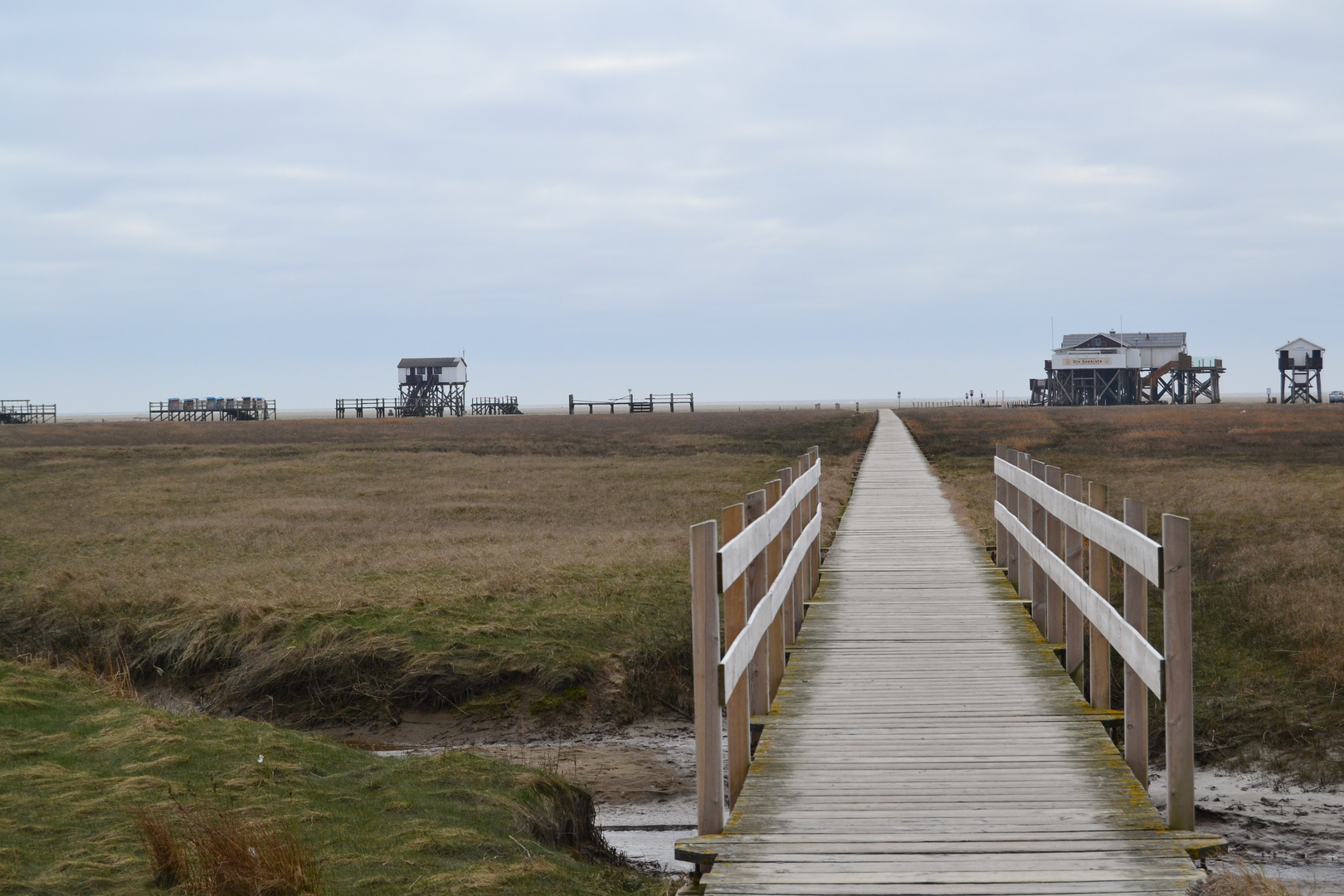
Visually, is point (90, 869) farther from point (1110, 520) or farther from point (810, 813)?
point (1110, 520)

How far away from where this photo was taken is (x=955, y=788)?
5.61 m

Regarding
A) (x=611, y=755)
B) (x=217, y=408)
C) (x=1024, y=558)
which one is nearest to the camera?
(x=611, y=755)

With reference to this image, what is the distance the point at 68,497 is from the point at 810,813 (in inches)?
861

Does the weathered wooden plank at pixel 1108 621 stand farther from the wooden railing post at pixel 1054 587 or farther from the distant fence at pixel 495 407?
the distant fence at pixel 495 407

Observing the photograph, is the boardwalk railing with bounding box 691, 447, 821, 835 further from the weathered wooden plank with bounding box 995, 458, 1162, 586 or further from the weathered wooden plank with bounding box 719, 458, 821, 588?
the weathered wooden plank with bounding box 995, 458, 1162, 586

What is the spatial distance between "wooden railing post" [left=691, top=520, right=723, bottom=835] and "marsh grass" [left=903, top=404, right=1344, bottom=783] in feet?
14.6

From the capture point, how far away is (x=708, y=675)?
5223 millimetres

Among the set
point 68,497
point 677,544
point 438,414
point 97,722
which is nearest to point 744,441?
point 68,497

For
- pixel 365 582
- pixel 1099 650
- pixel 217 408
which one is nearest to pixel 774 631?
pixel 1099 650

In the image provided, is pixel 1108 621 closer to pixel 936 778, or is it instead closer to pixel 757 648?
pixel 936 778

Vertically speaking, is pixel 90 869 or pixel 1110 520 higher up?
pixel 1110 520

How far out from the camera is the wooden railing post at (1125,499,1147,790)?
18.3 ft

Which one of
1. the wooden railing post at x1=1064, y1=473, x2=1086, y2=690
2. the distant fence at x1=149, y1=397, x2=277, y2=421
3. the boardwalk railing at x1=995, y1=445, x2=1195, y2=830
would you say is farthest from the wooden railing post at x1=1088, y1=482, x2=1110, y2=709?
the distant fence at x1=149, y1=397, x2=277, y2=421

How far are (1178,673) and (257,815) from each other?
4.31 meters
